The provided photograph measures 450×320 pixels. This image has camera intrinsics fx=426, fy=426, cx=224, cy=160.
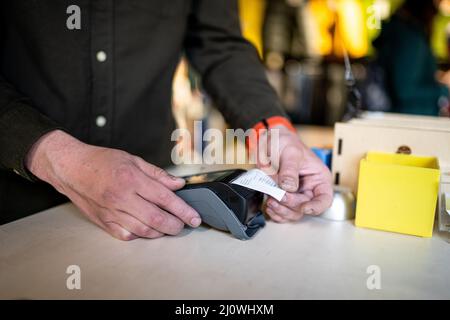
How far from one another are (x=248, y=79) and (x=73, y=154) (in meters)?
0.49

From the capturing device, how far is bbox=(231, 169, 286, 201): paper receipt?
682 millimetres

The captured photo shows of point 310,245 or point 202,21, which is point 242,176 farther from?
point 202,21

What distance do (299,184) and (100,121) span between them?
440 mm

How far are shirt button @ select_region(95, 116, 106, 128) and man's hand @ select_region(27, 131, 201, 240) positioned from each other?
0.77 ft

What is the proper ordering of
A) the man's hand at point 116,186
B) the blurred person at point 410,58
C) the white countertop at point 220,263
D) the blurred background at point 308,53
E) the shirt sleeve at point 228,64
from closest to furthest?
the white countertop at point 220,263, the man's hand at point 116,186, the shirt sleeve at point 228,64, the blurred person at point 410,58, the blurred background at point 308,53

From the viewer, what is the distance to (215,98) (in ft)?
3.46

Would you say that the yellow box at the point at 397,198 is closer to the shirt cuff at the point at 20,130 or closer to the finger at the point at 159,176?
the finger at the point at 159,176

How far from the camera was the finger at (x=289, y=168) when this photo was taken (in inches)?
28.7

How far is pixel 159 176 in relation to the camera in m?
0.65

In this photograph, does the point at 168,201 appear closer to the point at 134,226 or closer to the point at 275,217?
the point at 134,226

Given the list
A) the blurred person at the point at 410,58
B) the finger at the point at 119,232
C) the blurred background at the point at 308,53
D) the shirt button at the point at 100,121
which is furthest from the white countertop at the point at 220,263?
the blurred background at the point at 308,53

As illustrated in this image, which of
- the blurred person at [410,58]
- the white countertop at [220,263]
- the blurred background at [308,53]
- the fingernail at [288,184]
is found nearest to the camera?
the white countertop at [220,263]

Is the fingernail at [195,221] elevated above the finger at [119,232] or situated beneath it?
elevated above
